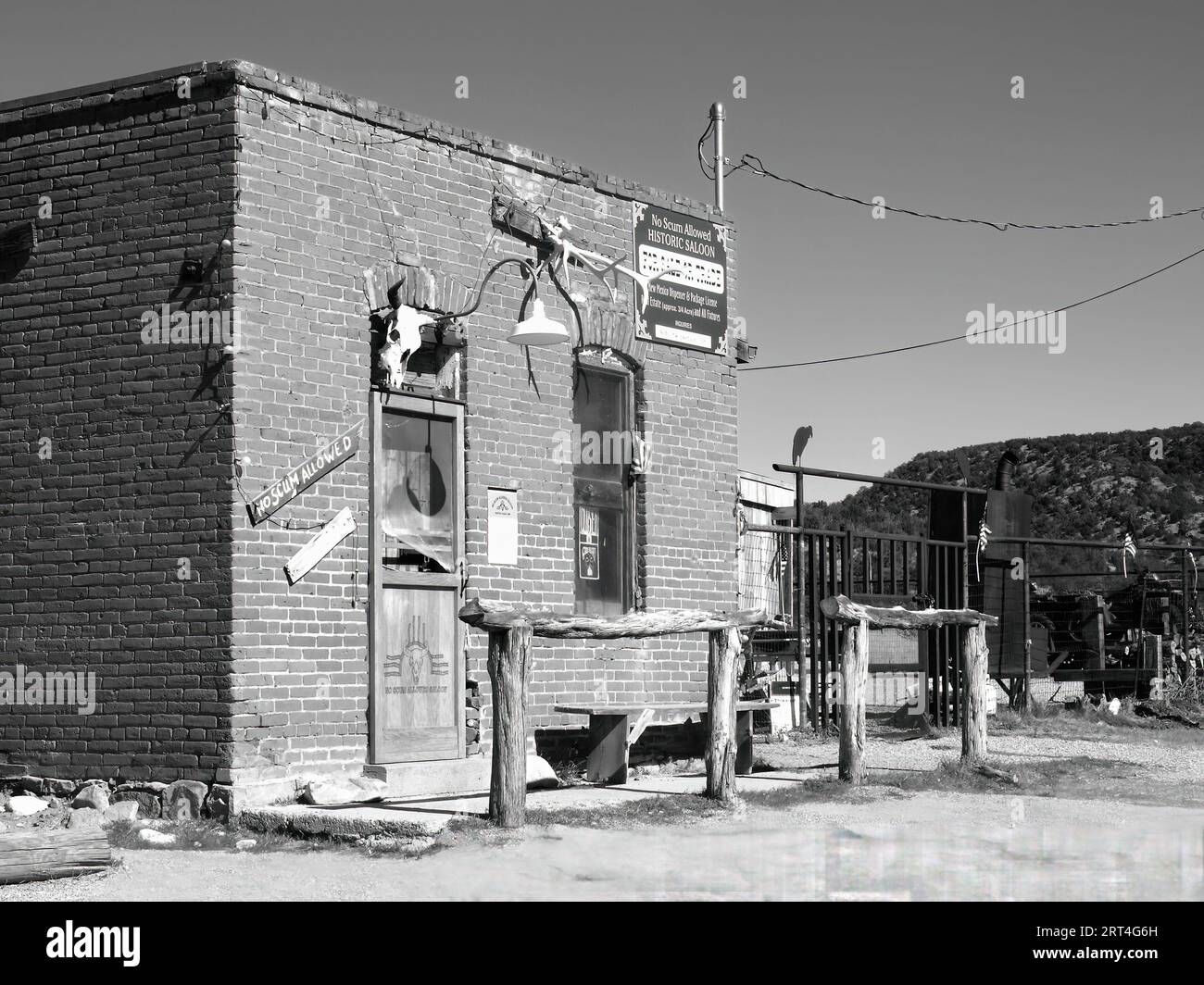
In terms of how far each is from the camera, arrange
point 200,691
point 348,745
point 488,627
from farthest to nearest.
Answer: point 348,745 < point 200,691 < point 488,627

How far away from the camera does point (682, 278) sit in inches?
492

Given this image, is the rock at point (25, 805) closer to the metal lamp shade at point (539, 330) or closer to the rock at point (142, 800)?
the rock at point (142, 800)

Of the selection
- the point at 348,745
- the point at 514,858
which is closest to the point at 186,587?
the point at 348,745

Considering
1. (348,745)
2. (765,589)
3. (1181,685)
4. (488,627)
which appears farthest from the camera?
(1181,685)

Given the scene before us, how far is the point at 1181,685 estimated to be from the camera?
61.4 ft

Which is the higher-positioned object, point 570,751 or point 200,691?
point 200,691

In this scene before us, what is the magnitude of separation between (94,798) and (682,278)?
22.0 ft

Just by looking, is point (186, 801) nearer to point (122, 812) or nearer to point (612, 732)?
point (122, 812)

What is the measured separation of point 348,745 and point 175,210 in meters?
3.90

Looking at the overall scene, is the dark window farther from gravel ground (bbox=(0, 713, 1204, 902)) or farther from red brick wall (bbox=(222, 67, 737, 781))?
gravel ground (bbox=(0, 713, 1204, 902))

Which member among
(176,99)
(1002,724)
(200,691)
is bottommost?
(1002,724)

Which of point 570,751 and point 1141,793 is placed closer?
point 1141,793

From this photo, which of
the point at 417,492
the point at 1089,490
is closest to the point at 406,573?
the point at 417,492

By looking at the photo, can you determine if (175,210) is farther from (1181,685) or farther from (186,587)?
(1181,685)
